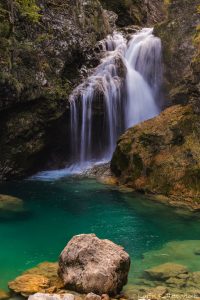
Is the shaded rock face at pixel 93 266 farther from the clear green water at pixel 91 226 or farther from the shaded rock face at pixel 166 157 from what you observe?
the shaded rock face at pixel 166 157

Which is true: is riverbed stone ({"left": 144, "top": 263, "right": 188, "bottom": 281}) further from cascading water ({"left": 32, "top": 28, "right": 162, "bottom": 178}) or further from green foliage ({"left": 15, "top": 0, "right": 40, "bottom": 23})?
green foliage ({"left": 15, "top": 0, "right": 40, "bottom": 23})

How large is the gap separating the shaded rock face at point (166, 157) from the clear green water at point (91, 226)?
0.98 metres

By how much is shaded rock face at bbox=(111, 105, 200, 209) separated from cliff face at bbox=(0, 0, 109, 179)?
3903mm

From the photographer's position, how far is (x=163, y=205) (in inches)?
587

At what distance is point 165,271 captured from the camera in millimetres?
9133

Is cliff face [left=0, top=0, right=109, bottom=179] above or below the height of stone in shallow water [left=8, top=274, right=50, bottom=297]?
above

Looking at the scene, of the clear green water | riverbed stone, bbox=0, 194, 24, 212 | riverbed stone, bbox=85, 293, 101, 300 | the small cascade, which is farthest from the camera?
the small cascade

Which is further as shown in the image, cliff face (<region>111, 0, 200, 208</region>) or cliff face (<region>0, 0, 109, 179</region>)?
cliff face (<region>0, 0, 109, 179</region>)

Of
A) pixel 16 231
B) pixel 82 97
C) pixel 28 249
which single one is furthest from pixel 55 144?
pixel 28 249

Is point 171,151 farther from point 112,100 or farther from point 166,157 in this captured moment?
point 112,100

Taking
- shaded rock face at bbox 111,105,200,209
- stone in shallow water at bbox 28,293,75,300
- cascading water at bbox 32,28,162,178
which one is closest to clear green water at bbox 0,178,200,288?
shaded rock face at bbox 111,105,200,209

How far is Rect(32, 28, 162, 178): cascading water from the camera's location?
21.0 m

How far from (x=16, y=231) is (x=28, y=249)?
59.9 inches

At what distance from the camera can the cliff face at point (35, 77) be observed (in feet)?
59.8
